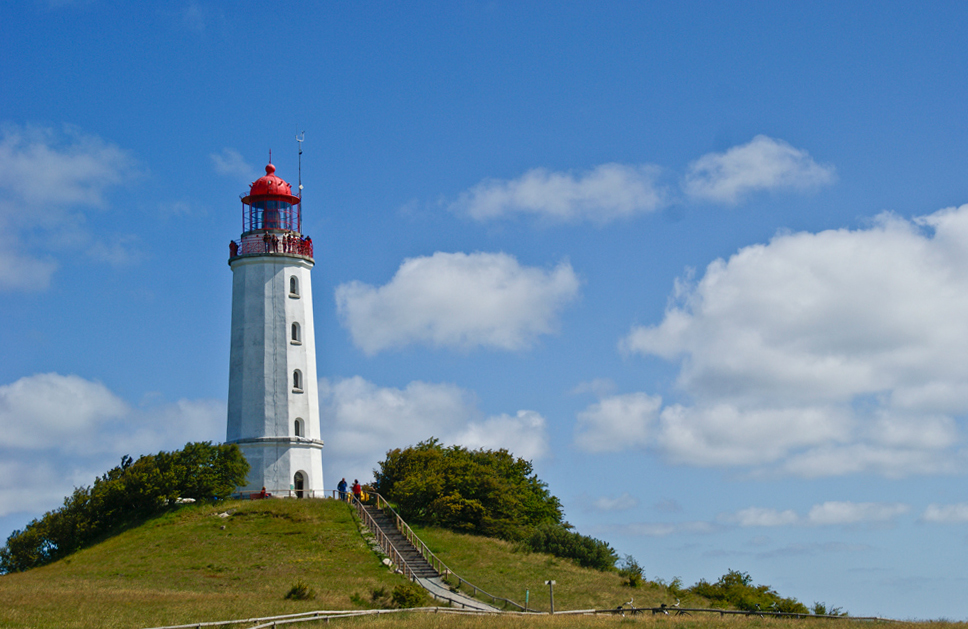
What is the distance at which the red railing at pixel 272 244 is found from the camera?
5384cm

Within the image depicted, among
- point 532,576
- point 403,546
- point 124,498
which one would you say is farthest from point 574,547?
point 124,498

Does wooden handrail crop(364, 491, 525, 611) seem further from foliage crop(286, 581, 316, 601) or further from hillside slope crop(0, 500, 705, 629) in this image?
foliage crop(286, 581, 316, 601)

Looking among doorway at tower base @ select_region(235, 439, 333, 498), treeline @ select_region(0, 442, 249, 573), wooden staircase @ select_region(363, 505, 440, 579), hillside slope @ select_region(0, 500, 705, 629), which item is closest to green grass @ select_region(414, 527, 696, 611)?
hillside slope @ select_region(0, 500, 705, 629)

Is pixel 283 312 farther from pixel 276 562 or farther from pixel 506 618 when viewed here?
pixel 506 618

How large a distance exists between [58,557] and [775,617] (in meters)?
32.7

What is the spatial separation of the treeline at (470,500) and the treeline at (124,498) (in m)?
8.66

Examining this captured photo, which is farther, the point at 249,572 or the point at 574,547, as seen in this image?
the point at 574,547

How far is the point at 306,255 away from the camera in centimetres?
5456

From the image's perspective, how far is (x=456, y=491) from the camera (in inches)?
1959

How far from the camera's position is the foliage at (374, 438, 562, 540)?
4919cm

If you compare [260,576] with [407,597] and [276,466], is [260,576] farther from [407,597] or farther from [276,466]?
[276,466]

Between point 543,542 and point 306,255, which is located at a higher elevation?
point 306,255

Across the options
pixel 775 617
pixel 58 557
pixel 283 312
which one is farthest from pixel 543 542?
pixel 58 557

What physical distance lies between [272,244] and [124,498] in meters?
15.4
